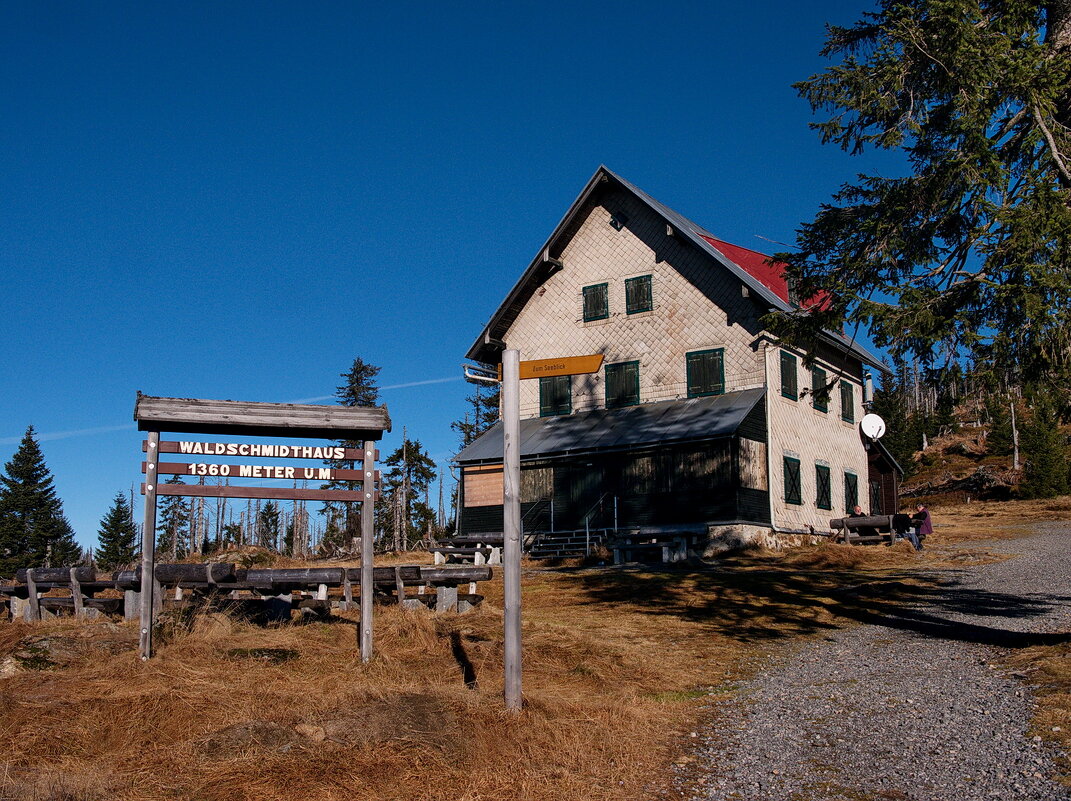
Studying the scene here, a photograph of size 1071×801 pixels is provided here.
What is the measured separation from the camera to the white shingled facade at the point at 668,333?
90.2 ft

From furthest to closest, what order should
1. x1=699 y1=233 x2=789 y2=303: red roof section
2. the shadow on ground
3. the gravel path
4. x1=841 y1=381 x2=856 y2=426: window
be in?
x1=841 y1=381 x2=856 y2=426: window, x1=699 y1=233 x2=789 y2=303: red roof section, the shadow on ground, the gravel path

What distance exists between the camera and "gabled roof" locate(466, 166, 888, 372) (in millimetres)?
28625

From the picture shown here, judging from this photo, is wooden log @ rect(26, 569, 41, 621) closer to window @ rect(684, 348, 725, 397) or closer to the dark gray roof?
the dark gray roof

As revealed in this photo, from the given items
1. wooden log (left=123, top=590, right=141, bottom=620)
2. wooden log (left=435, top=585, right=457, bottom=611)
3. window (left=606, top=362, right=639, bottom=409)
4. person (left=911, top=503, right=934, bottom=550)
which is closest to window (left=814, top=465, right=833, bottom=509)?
person (left=911, top=503, right=934, bottom=550)

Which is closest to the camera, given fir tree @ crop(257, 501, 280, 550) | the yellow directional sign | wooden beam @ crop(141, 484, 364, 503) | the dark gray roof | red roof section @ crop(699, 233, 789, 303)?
the yellow directional sign

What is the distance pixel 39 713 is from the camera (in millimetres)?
7035

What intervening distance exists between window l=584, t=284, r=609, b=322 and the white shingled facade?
0.16 metres

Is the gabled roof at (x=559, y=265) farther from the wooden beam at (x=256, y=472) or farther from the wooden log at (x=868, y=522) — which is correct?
the wooden beam at (x=256, y=472)

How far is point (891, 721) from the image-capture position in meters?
7.24

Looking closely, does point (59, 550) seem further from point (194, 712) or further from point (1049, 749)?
point (1049, 749)

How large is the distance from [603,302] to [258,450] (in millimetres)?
21381

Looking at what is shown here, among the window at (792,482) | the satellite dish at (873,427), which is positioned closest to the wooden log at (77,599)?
the window at (792,482)

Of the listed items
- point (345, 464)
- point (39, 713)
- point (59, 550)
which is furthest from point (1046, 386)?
point (59, 550)

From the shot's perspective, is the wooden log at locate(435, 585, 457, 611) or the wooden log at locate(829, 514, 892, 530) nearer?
the wooden log at locate(435, 585, 457, 611)
